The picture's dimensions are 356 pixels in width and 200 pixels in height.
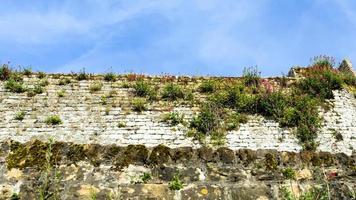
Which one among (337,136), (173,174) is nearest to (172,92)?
(337,136)

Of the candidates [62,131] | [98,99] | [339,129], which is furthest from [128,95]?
[339,129]

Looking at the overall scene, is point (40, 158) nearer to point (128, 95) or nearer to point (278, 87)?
point (128, 95)

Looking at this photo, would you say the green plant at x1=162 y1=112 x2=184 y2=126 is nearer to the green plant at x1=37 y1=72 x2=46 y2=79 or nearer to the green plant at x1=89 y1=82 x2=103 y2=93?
the green plant at x1=89 y1=82 x2=103 y2=93

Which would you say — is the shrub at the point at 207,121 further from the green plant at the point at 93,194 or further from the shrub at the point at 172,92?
the green plant at the point at 93,194

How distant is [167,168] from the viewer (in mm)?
4316

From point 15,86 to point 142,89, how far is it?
5.53m

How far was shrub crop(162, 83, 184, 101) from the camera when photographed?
23.1 meters

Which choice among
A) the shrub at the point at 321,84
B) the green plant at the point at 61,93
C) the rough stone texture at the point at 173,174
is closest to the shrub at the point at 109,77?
the green plant at the point at 61,93

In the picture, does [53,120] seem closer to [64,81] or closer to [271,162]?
[64,81]

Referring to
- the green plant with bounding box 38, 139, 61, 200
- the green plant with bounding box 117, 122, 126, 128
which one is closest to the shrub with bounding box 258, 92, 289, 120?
the green plant with bounding box 117, 122, 126, 128

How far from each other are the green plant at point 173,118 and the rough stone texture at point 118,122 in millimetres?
200

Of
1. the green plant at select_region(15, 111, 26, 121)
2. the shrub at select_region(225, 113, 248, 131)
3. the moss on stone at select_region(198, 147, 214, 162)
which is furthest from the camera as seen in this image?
the shrub at select_region(225, 113, 248, 131)

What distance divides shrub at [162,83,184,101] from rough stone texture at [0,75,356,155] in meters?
0.47

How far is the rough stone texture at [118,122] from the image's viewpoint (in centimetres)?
2041
